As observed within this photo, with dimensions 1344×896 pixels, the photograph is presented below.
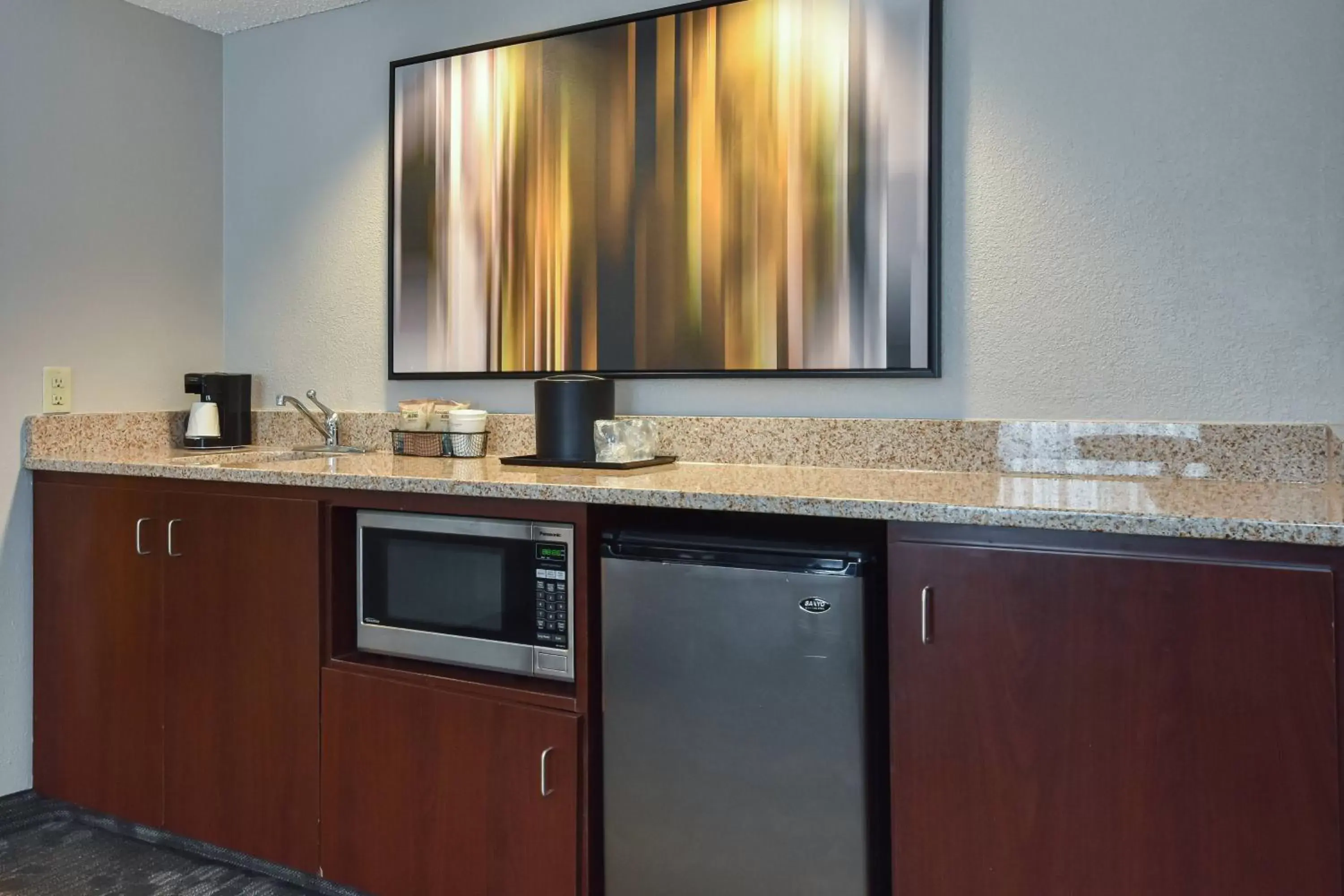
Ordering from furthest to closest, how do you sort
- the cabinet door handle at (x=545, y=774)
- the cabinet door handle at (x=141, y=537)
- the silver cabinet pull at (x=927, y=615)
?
the cabinet door handle at (x=141, y=537) → the cabinet door handle at (x=545, y=774) → the silver cabinet pull at (x=927, y=615)

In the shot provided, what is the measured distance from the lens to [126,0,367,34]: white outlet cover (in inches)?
109

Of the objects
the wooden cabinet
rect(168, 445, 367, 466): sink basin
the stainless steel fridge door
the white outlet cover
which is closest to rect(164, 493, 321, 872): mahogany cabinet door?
the wooden cabinet

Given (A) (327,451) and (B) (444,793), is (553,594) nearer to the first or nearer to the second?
(B) (444,793)

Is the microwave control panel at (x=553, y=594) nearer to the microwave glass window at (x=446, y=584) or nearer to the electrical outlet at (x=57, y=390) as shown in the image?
→ the microwave glass window at (x=446, y=584)

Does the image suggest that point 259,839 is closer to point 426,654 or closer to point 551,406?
point 426,654

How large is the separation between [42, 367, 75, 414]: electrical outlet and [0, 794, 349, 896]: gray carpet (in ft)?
3.27

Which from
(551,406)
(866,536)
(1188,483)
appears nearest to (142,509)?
(551,406)

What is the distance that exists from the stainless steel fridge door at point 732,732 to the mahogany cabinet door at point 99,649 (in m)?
1.23

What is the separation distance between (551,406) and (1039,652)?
1.17 metres

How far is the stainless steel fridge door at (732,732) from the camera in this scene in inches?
60.2

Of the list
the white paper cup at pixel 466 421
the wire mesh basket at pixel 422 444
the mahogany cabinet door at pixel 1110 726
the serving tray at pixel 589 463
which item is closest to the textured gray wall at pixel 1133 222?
the serving tray at pixel 589 463

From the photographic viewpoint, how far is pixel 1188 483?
1756 mm

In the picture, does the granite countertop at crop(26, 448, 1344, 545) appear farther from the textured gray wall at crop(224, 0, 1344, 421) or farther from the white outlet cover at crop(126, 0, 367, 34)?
the white outlet cover at crop(126, 0, 367, 34)

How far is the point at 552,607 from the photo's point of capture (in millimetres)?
1784
